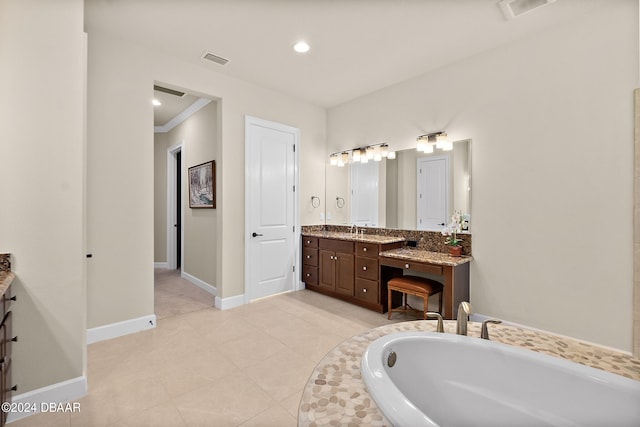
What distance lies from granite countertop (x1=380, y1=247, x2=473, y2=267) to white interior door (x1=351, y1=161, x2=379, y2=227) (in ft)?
2.59

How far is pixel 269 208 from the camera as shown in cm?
395

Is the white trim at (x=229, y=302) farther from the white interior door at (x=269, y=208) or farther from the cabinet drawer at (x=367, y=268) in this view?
the cabinet drawer at (x=367, y=268)

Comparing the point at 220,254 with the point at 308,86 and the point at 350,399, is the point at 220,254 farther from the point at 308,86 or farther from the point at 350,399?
the point at 350,399

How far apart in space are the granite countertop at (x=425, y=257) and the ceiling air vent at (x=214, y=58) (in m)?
2.74

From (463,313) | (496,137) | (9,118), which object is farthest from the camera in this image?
(496,137)

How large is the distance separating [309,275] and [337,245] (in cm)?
73

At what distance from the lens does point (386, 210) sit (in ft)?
12.7

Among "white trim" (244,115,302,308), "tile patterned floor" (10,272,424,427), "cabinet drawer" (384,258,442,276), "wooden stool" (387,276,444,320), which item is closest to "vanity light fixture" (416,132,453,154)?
"cabinet drawer" (384,258,442,276)

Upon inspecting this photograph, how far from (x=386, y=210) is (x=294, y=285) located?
5.58 feet

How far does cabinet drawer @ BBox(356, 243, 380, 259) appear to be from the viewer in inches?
131

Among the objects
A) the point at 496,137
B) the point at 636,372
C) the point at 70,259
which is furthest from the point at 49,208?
the point at 496,137

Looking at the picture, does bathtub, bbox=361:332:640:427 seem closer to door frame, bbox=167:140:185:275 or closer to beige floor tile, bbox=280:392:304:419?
beige floor tile, bbox=280:392:304:419

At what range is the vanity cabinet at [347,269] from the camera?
11.0ft

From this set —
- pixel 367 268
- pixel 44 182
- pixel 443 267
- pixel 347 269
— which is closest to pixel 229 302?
pixel 347 269
